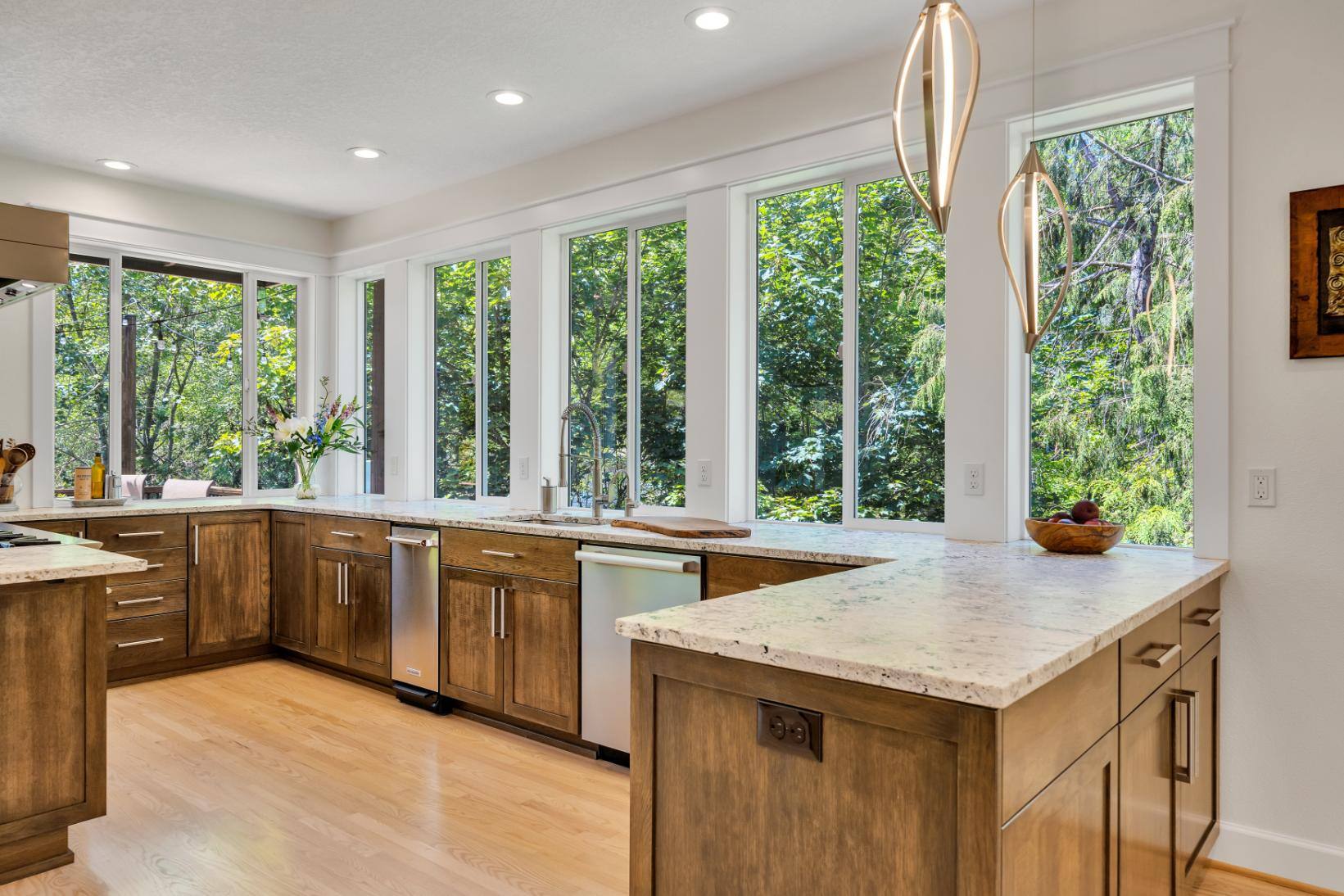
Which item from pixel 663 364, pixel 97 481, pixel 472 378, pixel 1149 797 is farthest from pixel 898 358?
pixel 97 481

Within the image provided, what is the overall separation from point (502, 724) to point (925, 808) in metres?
2.79

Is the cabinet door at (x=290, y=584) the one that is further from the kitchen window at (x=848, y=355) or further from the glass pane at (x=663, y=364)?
the kitchen window at (x=848, y=355)

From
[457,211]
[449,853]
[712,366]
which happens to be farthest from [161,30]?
[449,853]

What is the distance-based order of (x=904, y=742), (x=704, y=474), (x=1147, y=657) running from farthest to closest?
(x=704, y=474)
(x=1147, y=657)
(x=904, y=742)

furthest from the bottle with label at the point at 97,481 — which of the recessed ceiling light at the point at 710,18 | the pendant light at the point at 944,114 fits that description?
the pendant light at the point at 944,114

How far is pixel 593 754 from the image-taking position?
129 inches

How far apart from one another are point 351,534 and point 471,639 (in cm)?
102

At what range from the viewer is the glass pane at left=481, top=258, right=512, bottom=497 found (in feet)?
15.4

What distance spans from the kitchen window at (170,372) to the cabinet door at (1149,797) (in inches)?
194

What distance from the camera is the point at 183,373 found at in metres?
4.97

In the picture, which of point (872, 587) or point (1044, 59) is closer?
point (872, 587)

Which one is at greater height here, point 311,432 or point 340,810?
point 311,432

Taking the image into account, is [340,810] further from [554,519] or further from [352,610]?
[352,610]

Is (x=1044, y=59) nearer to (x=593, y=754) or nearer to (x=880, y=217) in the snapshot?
Answer: (x=880, y=217)
